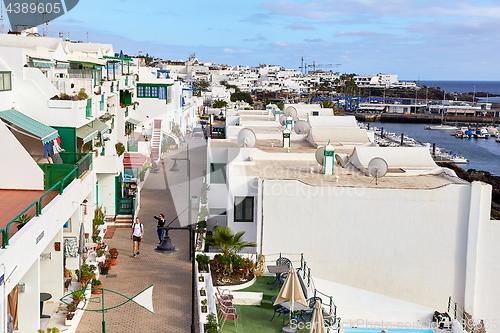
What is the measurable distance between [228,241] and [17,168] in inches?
265

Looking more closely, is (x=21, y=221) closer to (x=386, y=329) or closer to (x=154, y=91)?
(x=386, y=329)

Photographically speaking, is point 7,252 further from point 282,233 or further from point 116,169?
point 116,169

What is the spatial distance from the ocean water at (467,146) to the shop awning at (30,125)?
229 ft

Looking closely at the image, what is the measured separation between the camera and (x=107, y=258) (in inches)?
670

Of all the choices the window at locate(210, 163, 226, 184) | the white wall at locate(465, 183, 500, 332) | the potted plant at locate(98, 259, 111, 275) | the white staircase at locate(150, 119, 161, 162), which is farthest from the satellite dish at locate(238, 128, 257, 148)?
the white staircase at locate(150, 119, 161, 162)

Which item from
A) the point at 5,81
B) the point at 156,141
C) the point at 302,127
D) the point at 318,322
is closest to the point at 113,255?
the point at 5,81

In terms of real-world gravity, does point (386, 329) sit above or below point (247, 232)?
below

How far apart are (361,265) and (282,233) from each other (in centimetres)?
288

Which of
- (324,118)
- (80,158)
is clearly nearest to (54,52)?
(80,158)

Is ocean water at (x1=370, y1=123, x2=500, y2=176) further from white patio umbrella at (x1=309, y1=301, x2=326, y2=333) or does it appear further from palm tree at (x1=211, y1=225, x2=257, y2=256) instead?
white patio umbrella at (x1=309, y1=301, x2=326, y2=333)

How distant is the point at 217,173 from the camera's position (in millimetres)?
22484

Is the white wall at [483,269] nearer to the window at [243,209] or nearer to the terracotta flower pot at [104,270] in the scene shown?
the window at [243,209]

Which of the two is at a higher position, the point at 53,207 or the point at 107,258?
the point at 53,207

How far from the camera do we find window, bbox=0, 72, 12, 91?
15211mm
